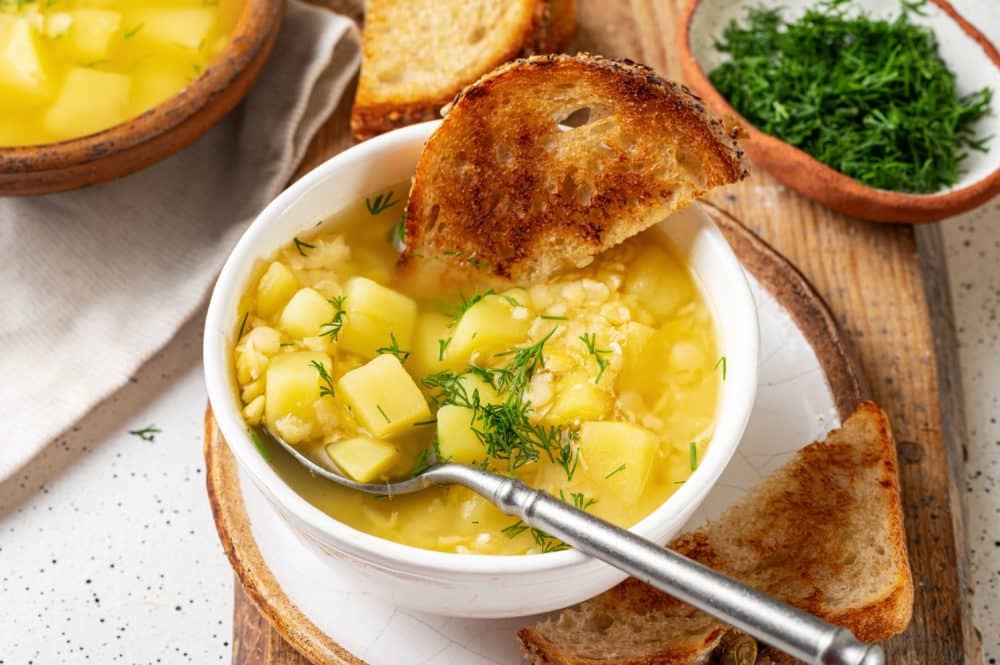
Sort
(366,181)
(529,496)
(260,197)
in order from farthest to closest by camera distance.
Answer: (260,197), (366,181), (529,496)

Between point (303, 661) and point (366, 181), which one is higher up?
point (366, 181)

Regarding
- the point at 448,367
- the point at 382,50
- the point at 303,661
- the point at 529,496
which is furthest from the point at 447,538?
the point at 382,50

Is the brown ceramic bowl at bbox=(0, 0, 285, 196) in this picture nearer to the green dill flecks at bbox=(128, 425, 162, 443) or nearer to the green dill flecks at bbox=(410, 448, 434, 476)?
the green dill flecks at bbox=(128, 425, 162, 443)

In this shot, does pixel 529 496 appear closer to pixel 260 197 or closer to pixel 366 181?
pixel 366 181

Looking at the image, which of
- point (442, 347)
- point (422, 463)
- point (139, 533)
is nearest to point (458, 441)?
point (422, 463)

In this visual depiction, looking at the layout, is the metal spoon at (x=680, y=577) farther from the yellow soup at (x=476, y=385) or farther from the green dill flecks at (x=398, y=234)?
the green dill flecks at (x=398, y=234)

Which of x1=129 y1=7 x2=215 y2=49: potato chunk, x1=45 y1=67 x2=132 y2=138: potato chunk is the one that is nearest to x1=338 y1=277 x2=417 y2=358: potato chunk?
x1=45 y1=67 x2=132 y2=138: potato chunk

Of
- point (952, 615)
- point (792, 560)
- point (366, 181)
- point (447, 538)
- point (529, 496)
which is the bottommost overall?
point (952, 615)
